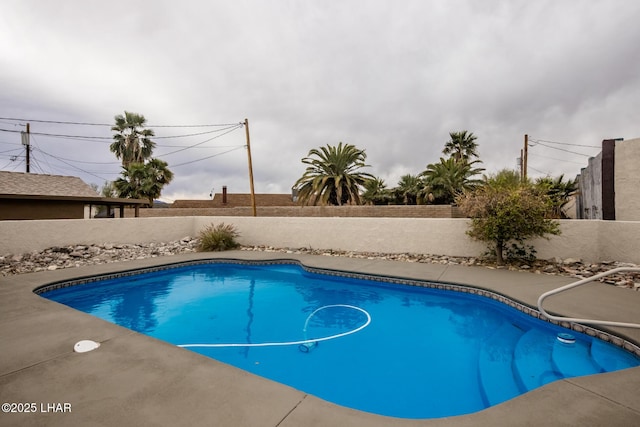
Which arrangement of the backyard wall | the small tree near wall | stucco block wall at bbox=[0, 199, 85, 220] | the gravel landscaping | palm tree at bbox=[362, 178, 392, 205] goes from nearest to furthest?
the gravel landscaping → the small tree near wall → the backyard wall → stucco block wall at bbox=[0, 199, 85, 220] → palm tree at bbox=[362, 178, 392, 205]

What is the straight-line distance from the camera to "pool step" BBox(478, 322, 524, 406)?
10.6 feet

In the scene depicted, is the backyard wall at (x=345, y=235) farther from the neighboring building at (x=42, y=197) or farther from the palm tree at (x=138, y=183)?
the palm tree at (x=138, y=183)

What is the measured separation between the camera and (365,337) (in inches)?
189

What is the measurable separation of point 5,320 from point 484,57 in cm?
1331

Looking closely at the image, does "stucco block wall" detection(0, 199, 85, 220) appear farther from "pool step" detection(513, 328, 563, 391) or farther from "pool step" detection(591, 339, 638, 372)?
"pool step" detection(591, 339, 638, 372)

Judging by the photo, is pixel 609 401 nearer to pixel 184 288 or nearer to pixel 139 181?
pixel 184 288

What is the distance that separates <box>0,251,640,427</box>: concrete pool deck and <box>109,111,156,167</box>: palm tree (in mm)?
28122

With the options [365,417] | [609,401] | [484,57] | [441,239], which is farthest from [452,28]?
[365,417]

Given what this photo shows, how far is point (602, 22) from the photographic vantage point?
7.56 meters

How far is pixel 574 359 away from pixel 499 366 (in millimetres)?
914

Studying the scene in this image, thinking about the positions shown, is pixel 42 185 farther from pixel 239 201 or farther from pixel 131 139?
pixel 239 201

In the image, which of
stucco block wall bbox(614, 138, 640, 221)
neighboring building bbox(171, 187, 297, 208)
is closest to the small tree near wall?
stucco block wall bbox(614, 138, 640, 221)

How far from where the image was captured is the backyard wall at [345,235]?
7.32m

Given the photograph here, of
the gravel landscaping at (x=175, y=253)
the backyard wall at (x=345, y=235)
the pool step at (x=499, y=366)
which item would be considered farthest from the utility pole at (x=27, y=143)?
the pool step at (x=499, y=366)
